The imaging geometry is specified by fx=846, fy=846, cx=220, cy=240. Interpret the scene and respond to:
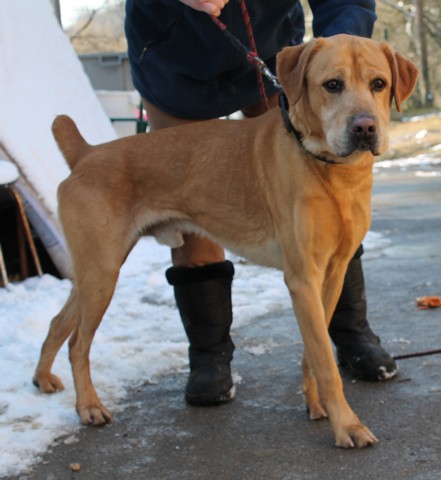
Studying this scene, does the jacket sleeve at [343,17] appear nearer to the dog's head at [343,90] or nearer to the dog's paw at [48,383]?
the dog's head at [343,90]

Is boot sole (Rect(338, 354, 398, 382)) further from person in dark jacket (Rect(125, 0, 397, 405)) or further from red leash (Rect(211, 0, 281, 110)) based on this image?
red leash (Rect(211, 0, 281, 110))

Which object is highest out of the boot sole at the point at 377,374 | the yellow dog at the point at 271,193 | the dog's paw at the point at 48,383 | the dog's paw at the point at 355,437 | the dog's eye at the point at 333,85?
the dog's eye at the point at 333,85

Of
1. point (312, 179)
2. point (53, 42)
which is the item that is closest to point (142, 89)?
→ point (312, 179)

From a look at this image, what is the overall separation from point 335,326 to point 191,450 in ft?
3.44

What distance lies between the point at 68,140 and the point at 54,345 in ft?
2.96

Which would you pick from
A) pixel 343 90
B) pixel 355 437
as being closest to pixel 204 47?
pixel 343 90

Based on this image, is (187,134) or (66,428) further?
(187,134)

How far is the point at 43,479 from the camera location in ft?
9.21

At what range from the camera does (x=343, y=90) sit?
117 inches

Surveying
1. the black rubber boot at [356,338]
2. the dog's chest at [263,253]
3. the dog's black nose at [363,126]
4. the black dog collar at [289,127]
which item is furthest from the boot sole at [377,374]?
the dog's black nose at [363,126]

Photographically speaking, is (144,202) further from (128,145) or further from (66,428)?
(66,428)

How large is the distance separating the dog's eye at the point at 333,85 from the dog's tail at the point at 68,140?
1161mm

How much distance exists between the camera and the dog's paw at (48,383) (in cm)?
367

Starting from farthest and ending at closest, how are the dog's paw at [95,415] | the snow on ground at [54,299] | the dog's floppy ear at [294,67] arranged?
1. the snow on ground at [54,299]
2. the dog's paw at [95,415]
3. the dog's floppy ear at [294,67]
